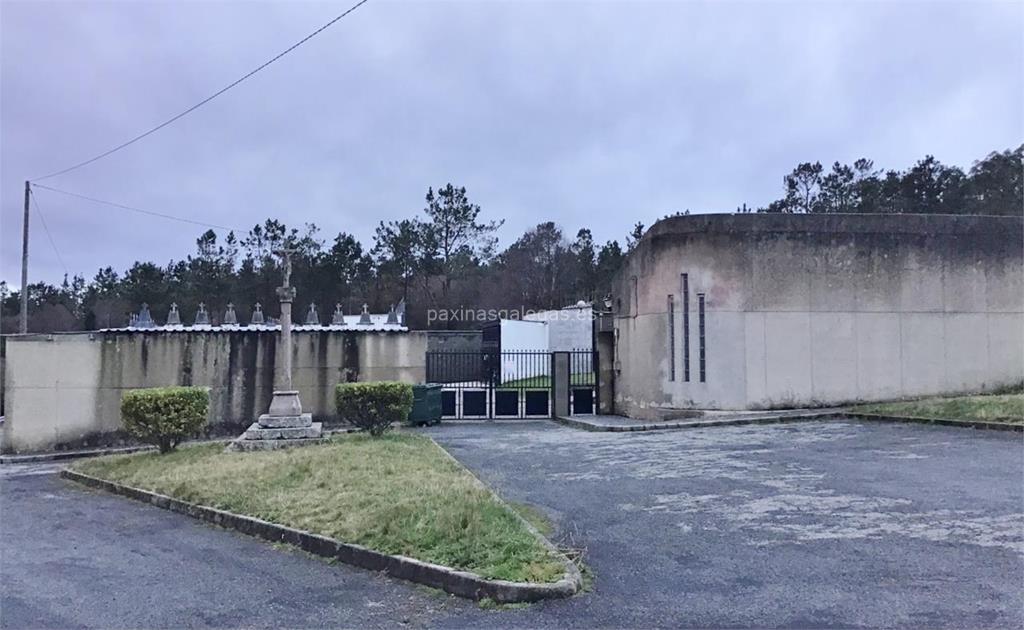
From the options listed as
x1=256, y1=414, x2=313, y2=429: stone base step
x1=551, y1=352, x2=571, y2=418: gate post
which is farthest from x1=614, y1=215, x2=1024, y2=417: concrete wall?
x1=256, y1=414, x2=313, y2=429: stone base step

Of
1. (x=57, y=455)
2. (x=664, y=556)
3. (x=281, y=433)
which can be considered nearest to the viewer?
(x=664, y=556)

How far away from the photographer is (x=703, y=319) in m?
16.9

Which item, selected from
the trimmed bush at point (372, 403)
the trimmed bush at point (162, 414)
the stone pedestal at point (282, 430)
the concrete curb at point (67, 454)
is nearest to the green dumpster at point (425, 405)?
the concrete curb at point (67, 454)

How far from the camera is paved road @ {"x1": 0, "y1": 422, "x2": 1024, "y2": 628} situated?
462 cm

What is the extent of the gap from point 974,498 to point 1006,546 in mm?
1935

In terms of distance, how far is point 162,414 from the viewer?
12672 mm

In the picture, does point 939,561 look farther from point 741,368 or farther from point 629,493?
point 741,368

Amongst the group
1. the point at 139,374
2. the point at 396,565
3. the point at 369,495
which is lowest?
the point at 396,565

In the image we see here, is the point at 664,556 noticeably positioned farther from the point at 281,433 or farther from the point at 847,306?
the point at 847,306

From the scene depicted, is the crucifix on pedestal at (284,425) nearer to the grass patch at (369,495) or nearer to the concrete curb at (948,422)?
the grass patch at (369,495)

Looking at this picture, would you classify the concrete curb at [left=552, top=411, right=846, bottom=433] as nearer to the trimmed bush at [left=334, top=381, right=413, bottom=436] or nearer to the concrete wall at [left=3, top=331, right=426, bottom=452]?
the trimmed bush at [left=334, top=381, right=413, bottom=436]

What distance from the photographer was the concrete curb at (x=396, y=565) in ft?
15.8

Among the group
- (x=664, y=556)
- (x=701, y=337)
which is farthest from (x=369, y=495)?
(x=701, y=337)

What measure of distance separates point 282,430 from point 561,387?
8.83 meters
